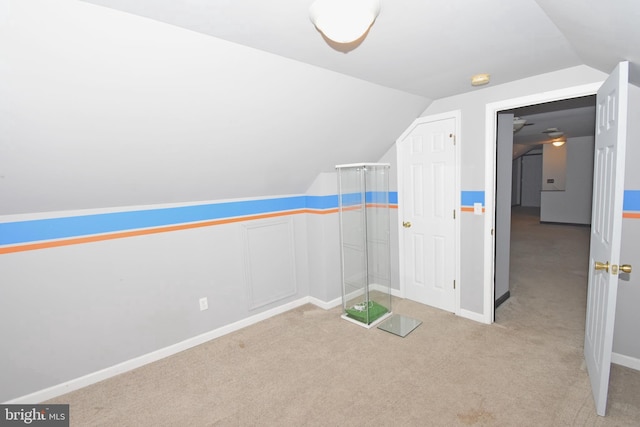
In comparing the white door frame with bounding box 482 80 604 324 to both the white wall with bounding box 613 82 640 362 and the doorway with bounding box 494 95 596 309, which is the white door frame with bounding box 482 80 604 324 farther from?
the white wall with bounding box 613 82 640 362

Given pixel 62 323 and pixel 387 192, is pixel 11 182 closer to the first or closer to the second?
pixel 62 323

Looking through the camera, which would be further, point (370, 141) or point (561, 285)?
point (561, 285)

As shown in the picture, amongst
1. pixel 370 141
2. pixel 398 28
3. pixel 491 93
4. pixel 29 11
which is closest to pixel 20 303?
pixel 29 11

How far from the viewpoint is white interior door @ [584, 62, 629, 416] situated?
5.46ft

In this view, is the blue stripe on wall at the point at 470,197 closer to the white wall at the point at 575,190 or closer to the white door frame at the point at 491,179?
the white door frame at the point at 491,179

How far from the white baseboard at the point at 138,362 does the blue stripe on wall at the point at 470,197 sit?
6.13 ft

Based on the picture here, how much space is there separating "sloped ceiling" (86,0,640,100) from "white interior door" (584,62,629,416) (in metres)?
0.22

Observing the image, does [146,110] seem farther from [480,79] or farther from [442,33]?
[480,79]

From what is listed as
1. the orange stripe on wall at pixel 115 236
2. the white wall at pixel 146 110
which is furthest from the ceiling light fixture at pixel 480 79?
the orange stripe on wall at pixel 115 236

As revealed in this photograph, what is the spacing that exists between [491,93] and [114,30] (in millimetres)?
2884

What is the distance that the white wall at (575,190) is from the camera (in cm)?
774

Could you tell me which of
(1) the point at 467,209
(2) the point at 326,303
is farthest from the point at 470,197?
(2) the point at 326,303

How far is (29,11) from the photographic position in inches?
48.2

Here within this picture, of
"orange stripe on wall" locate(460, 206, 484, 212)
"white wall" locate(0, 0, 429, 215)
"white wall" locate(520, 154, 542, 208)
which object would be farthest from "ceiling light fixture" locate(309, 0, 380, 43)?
"white wall" locate(520, 154, 542, 208)
